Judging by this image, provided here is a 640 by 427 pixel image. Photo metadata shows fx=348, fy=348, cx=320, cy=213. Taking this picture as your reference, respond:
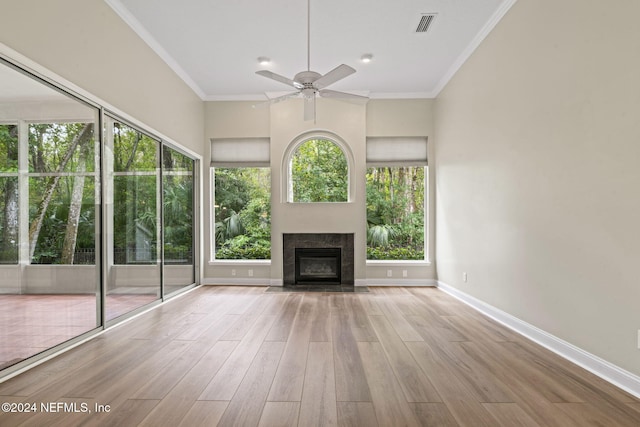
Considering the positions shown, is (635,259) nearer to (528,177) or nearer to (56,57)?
(528,177)

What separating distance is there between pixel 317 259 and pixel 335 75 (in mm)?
3581

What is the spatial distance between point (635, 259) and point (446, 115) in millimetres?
3732

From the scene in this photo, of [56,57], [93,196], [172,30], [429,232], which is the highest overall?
[172,30]

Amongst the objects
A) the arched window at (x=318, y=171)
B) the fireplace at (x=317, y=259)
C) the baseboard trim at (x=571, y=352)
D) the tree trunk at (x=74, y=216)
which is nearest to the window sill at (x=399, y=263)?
the fireplace at (x=317, y=259)

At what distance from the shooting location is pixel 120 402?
204 cm

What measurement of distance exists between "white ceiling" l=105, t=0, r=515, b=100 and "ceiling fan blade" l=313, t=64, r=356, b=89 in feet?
3.06

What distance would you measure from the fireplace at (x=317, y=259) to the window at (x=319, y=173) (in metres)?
0.66

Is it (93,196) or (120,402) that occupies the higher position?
(93,196)

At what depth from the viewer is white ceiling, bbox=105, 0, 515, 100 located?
143 inches

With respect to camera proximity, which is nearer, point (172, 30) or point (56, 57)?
point (56, 57)

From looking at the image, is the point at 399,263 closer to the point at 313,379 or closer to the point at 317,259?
the point at 317,259

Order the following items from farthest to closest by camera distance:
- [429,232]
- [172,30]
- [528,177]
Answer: [429,232]
[172,30]
[528,177]

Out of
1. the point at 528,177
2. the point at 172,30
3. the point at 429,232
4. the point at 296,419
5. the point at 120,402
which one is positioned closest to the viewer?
the point at 296,419

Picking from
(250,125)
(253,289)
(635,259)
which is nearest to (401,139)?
(250,125)
